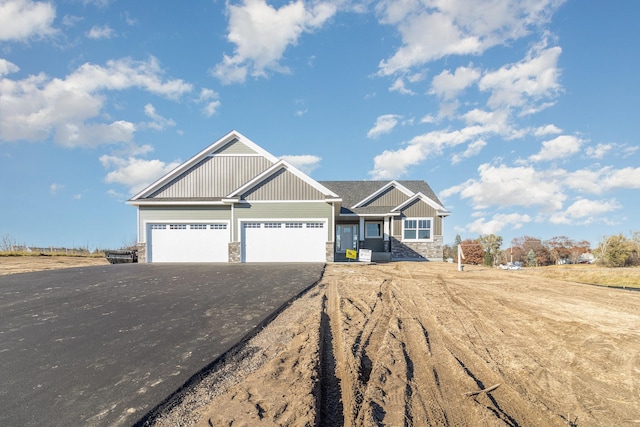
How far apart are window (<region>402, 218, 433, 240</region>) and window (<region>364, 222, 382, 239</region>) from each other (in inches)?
63.5

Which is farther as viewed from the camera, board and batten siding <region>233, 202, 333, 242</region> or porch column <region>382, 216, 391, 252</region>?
porch column <region>382, 216, 391, 252</region>

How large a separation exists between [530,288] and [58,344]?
11.6m

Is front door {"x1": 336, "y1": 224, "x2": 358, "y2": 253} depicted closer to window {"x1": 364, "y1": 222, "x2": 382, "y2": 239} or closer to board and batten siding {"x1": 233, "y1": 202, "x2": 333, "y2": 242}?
window {"x1": 364, "y1": 222, "x2": 382, "y2": 239}

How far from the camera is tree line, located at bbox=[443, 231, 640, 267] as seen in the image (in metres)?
24.9

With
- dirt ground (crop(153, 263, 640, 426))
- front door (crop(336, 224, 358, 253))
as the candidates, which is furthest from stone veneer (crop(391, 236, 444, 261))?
dirt ground (crop(153, 263, 640, 426))

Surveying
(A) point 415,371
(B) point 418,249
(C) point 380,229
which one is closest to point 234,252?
(C) point 380,229

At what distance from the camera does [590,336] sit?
5.20 m

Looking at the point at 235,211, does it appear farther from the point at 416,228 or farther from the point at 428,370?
the point at 428,370

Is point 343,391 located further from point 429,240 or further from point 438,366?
point 429,240

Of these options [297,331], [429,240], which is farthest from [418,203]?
[297,331]

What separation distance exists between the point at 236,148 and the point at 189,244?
20.9ft

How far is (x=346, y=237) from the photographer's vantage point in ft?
71.3

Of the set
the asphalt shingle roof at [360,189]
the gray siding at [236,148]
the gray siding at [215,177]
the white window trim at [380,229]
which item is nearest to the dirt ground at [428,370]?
the gray siding at [215,177]

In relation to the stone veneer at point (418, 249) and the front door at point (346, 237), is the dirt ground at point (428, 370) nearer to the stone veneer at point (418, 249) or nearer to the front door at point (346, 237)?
the stone veneer at point (418, 249)
